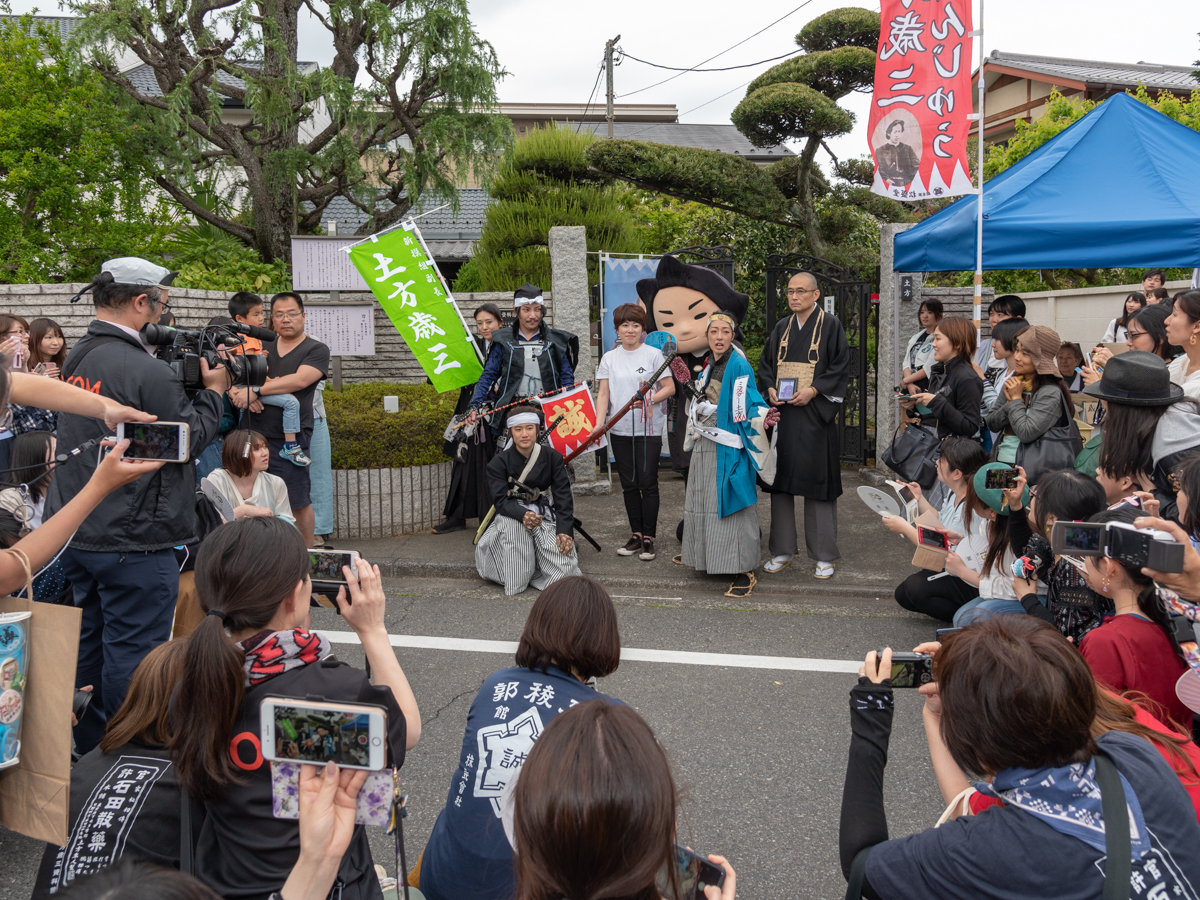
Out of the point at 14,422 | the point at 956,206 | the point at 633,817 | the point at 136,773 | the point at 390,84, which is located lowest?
the point at 136,773

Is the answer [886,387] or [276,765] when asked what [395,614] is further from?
[886,387]

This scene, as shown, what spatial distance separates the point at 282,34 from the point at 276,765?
31.5ft

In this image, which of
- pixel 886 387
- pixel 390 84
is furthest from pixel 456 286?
pixel 886 387

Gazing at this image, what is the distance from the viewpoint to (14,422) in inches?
182

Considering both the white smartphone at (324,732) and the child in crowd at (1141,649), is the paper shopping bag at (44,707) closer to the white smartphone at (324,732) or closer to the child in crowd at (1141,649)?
the white smartphone at (324,732)

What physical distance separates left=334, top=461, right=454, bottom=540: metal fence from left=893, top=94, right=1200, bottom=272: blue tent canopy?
13.3 feet

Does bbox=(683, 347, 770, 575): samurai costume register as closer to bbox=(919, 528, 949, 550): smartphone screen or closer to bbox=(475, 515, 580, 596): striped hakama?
bbox=(475, 515, 580, 596): striped hakama

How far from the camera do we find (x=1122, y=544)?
2279mm

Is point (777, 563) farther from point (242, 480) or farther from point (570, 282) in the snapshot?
point (570, 282)

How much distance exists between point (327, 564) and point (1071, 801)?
1.59 meters

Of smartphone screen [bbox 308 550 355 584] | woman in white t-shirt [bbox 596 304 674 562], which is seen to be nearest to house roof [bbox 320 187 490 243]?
woman in white t-shirt [bbox 596 304 674 562]

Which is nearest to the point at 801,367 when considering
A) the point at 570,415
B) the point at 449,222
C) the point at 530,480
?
the point at 570,415

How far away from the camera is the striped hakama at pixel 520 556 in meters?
5.68

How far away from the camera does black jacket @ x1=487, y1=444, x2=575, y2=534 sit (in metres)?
5.71
